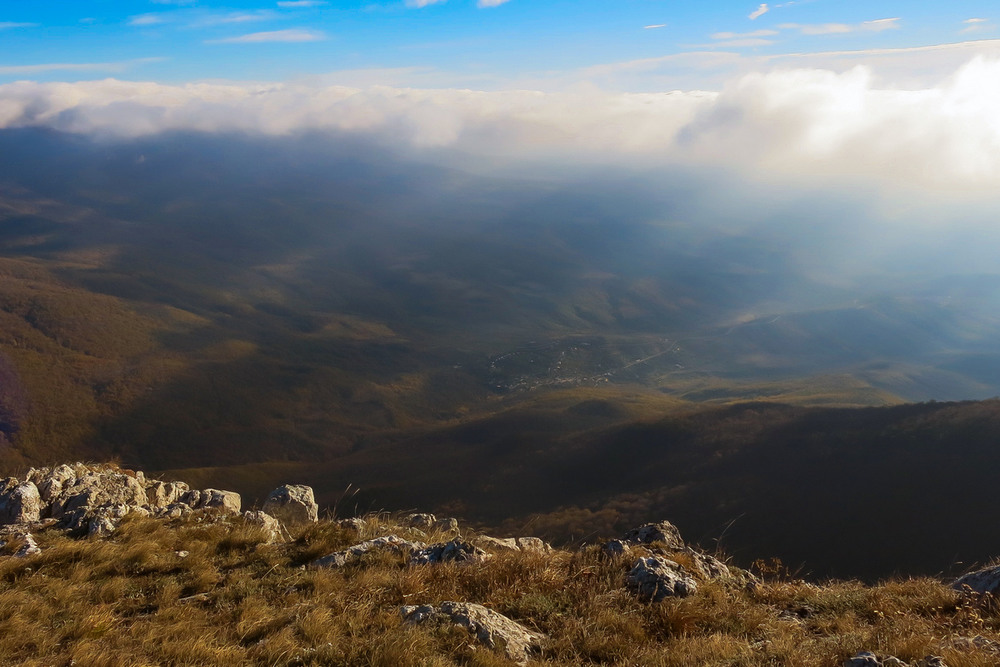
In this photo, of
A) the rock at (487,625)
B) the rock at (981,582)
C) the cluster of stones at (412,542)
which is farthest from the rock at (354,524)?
the rock at (981,582)

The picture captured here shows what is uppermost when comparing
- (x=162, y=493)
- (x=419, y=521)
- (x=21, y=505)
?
(x=21, y=505)

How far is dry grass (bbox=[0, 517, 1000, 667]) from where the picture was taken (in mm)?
6008

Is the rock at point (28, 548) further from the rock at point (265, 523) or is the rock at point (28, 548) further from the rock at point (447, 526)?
the rock at point (447, 526)

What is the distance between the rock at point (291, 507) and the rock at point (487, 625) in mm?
6951

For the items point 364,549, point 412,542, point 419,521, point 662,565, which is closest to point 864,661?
point 662,565

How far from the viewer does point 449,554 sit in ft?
29.6

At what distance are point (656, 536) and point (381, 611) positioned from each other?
5.30m

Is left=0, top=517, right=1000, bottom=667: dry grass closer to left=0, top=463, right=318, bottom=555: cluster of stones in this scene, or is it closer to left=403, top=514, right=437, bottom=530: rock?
left=0, top=463, right=318, bottom=555: cluster of stones

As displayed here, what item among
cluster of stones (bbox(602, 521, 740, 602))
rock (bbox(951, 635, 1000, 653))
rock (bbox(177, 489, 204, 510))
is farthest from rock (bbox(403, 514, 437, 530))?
rock (bbox(951, 635, 1000, 653))

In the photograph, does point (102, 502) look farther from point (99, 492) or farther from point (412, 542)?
point (412, 542)

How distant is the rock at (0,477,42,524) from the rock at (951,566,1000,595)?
14129 mm

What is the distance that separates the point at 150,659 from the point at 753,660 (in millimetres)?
5532

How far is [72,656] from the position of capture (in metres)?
5.75

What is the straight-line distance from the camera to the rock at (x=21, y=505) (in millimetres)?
11211
